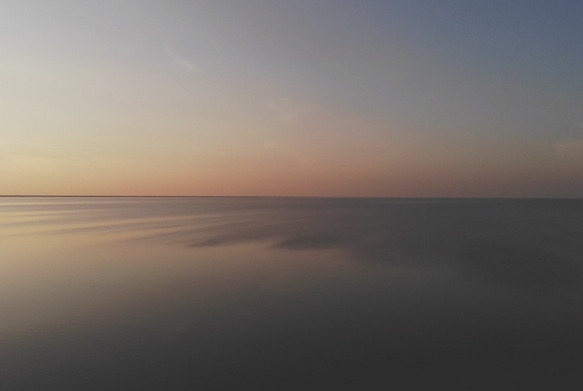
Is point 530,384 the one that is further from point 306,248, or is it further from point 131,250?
point 131,250

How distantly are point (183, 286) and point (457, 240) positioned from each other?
24192 mm

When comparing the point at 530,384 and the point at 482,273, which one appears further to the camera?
the point at 482,273

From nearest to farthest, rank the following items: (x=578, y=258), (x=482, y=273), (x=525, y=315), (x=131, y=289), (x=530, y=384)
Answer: (x=530, y=384)
(x=525, y=315)
(x=131, y=289)
(x=482, y=273)
(x=578, y=258)

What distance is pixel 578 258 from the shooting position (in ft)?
68.2

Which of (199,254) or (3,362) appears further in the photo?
(199,254)

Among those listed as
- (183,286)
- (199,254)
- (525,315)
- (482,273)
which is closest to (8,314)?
(183,286)

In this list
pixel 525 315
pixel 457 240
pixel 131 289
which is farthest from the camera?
pixel 457 240

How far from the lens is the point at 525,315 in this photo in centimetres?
1067

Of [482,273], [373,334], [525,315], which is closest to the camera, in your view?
[373,334]

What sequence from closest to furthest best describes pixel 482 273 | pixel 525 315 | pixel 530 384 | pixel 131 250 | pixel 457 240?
1. pixel 530 384
2. pixel 525 315
3. pixel 482 273
4. pixel 131 250
5. pixel 457 240

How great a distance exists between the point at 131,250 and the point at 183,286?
11.6 metres

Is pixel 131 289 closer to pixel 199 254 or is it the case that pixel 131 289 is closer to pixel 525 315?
pixel 199 254

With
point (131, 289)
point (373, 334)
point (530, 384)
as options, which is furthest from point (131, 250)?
point (530, 384)

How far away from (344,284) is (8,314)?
39.5ft
